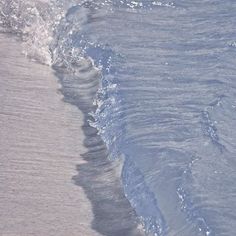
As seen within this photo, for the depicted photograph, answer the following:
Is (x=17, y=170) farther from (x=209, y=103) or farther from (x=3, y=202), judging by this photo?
(x=209, y=103)

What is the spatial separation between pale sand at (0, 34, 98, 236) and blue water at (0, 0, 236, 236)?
0.33 meters

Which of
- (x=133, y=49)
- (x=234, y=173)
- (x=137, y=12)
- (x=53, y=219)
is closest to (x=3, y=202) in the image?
(x=53, y=219)

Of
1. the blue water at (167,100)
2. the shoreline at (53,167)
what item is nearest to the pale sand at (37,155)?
the shoreline at (53,167)

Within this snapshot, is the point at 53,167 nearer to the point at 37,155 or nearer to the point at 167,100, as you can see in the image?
the point at 37,155

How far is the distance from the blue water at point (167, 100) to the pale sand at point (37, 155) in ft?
1.09

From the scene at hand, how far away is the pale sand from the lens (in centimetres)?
576

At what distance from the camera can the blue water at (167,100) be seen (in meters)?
6.11

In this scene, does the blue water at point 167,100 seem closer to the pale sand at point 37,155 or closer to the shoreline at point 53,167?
the shoreline at point 53,167

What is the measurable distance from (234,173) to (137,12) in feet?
21.2

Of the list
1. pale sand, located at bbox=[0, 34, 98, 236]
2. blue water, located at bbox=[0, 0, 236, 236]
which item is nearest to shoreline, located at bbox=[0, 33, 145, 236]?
pale sand, located at bbox=[0, 34, 98, 236]

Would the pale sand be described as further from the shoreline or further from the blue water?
the blue water

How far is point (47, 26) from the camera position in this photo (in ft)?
34.8

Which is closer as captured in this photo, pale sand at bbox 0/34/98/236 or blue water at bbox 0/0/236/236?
pale sand at bbox 0/34/98/236

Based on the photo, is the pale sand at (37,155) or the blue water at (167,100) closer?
the pale sand at (37,155)
